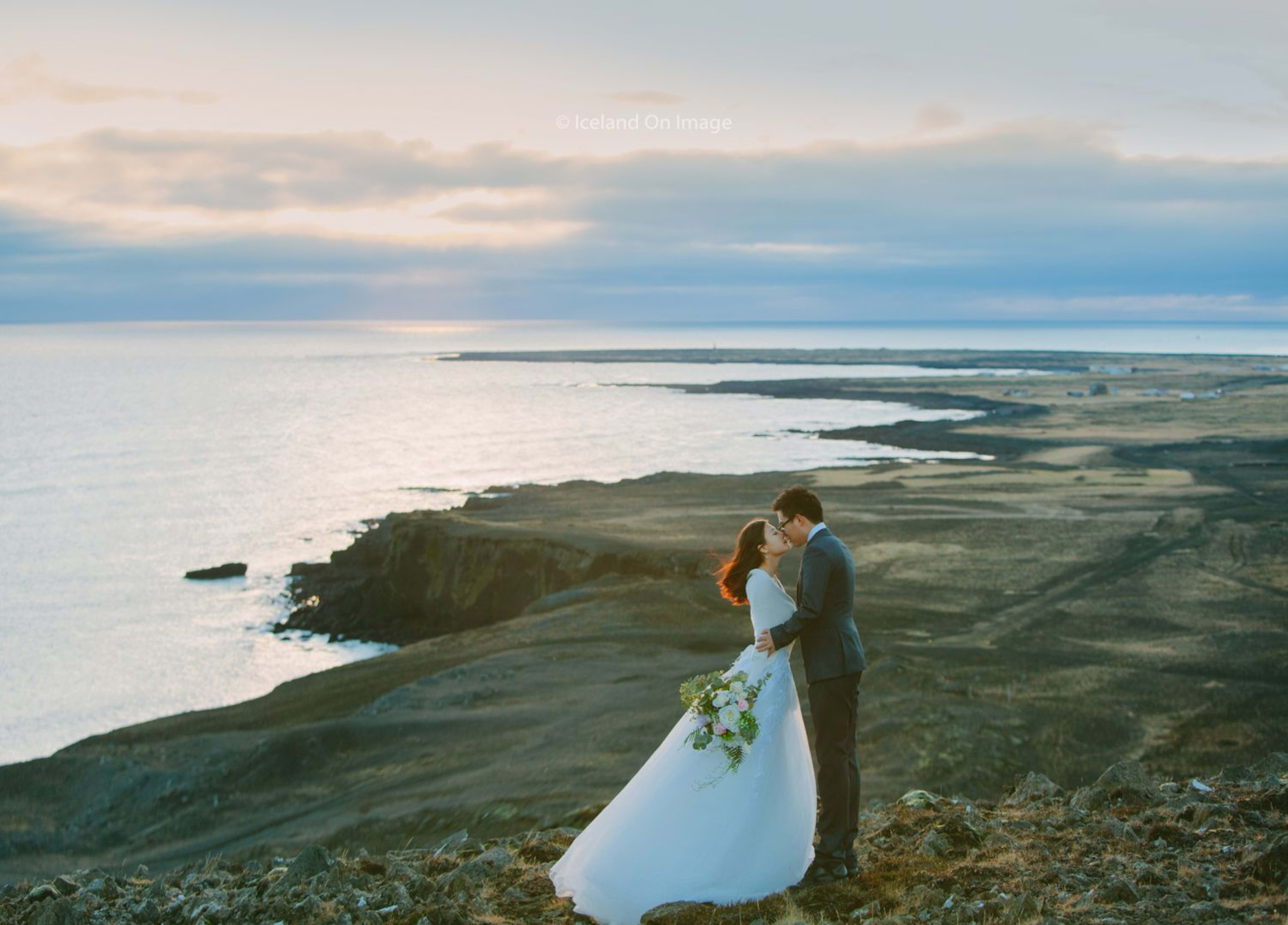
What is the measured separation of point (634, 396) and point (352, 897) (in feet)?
362

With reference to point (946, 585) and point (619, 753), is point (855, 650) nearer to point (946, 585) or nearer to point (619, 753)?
point (619, 753)

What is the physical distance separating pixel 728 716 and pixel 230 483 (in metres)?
59.3

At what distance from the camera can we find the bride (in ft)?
24.5

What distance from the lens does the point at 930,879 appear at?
8.03 metres

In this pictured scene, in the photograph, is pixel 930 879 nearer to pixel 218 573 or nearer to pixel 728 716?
pixel 728 716

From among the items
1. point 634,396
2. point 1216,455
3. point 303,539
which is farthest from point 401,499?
point 634,396

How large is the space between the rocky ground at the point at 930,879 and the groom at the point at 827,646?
0.69m

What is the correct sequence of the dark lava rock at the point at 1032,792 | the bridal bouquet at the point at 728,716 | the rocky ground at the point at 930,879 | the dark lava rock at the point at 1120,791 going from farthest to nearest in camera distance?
the dark lava rock at the point at 1032,792
the dark lava rock at the point at 1120,791
the bridal bouquet at the point at 728,716
the rocky ground at the point at 930,879

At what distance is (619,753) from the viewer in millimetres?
16531

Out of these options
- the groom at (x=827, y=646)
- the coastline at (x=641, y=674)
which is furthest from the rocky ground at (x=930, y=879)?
the coastline at (x=641, y=674)

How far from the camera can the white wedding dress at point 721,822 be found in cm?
746

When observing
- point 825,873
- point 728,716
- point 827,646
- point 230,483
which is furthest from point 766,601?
point 230,483

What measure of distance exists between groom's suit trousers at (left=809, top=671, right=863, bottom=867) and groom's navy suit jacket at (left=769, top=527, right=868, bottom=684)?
0.13 metres

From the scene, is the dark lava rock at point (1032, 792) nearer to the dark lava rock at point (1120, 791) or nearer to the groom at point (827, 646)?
the dark lava rock at point (1120, 791)
